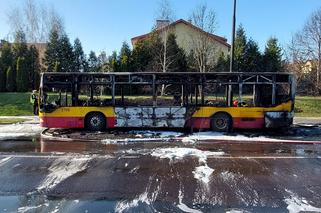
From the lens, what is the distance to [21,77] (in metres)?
39.3

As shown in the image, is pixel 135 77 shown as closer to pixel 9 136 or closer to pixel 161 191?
pixel 9 136

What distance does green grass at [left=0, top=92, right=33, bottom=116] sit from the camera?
1076 inches

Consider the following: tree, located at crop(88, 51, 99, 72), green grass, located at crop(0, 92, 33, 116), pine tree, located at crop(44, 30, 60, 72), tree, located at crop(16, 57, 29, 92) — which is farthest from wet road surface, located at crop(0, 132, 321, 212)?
tree, located at crop(88, 51, 99, 72)

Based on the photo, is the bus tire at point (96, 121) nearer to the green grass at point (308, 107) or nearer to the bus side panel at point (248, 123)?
the bus side panel at point (248, 123)

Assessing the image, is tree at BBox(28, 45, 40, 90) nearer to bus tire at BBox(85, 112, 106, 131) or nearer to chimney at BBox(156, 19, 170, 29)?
Result: chimney at BBox(156, 19, 170, 29)

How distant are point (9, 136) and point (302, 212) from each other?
40.6ft

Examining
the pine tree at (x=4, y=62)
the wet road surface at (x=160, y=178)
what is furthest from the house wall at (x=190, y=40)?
the wet road surface at (x=160, y=178)

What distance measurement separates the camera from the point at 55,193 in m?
7.62

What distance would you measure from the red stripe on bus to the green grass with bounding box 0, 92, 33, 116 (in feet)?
35.1

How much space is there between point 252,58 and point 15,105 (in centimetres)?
2621

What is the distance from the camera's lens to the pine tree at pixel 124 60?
4264 centimetres

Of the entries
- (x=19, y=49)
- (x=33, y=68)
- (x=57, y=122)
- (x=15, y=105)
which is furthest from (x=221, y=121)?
(x=19, y=49)

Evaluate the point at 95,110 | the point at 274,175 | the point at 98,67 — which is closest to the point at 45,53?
the point at 98,67

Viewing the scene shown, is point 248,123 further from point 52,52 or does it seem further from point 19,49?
point 52,52
